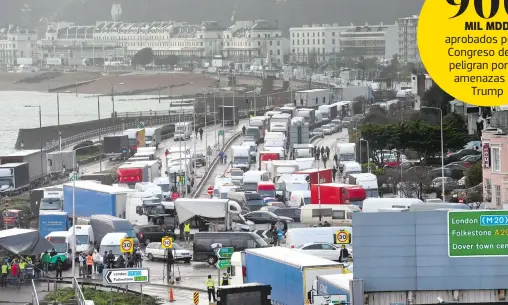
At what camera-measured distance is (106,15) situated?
153000 millimetres

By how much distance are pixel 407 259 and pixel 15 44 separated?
130m

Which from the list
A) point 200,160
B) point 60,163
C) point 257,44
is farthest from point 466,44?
point 257,44

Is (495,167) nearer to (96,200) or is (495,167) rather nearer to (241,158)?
(96,200)

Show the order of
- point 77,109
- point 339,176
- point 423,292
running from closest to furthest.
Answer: point 423,292 → point 339,176 → point 77,109

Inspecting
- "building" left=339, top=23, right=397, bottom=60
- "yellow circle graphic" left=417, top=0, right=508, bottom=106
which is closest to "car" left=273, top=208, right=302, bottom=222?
"yellow circle graphic" left=417, top=0, right=508, bottom=106

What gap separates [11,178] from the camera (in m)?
23.8

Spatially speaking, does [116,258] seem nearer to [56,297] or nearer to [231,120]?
[56,297]

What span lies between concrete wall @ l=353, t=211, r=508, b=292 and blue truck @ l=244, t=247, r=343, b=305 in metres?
1.74

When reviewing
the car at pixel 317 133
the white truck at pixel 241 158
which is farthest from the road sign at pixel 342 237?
the car at pixel 317 133

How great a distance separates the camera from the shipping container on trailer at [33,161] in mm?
24750

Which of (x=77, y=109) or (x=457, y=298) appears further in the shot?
(x=77, y=109)

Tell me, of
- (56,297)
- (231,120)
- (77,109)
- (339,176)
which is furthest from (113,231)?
(77,109)

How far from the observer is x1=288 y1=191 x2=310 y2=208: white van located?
19.3 metres

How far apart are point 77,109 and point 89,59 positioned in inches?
1821
